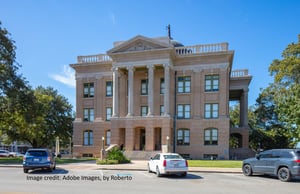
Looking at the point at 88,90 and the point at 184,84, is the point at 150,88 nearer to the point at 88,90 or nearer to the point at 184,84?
the point at 184,84

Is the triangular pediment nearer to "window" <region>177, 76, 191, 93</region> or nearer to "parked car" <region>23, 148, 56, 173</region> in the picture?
"window" <region>177, 76, 191, 93</region>

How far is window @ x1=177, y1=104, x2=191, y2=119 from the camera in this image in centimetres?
3638

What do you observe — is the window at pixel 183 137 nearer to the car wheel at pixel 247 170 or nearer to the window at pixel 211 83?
the window at pixel 211 83

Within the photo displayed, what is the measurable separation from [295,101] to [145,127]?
17094mm

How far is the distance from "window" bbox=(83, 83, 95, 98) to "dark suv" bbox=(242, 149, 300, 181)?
89.7 feet

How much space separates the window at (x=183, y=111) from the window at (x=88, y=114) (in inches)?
484

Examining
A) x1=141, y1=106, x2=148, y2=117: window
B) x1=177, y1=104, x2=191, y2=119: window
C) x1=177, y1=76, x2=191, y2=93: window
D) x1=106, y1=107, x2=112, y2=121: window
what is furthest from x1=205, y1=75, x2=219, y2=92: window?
x1=106, y1=107, x2=112, y2=121: window

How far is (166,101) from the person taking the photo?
34.5 m

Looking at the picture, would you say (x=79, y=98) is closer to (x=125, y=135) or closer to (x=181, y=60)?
(x=125, y=135)

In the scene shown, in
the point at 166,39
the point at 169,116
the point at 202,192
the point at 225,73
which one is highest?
the point at 166,39

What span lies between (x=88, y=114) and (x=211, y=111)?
17126mm

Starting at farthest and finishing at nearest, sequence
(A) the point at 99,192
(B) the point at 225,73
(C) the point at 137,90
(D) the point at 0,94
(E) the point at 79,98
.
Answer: (E) the point at 79,98 → (C) the point at 137,90 → (B) the point at 225,73 → (D) the point at 0,94 → (A) the point at 99,192

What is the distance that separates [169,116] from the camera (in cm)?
3400

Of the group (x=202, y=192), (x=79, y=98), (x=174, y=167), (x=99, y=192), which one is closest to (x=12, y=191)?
(x=99, y=192)
